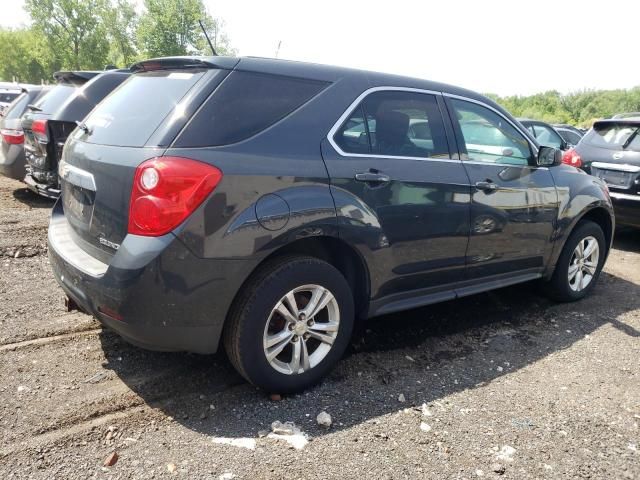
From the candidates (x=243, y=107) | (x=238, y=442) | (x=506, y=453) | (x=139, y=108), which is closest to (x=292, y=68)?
(x=243, y=107)

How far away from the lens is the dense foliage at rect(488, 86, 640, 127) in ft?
152

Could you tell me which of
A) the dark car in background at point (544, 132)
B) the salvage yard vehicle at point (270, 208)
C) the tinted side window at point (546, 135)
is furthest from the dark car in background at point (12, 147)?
the tinted side window at point (546, 135)

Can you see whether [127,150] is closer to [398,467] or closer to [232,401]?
[232,401]

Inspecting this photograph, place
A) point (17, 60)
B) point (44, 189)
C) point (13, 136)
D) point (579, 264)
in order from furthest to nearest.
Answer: point (17, 60)
point (13, 136)
point (44, 189)
point (579, 264)

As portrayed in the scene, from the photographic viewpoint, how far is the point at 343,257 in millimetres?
3219

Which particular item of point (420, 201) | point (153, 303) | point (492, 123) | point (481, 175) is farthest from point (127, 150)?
point (492, 123)

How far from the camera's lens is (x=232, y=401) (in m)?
2.96

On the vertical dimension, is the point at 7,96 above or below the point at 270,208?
below

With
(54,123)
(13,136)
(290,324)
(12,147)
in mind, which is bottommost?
(12,147)

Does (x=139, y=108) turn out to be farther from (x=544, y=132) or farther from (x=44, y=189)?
(x=544, y=132)

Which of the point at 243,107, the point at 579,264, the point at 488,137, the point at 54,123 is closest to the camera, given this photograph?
the point at 243,107

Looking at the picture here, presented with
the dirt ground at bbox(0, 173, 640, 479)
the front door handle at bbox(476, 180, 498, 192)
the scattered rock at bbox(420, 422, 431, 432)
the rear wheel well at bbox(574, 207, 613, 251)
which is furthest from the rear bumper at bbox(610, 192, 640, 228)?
the scattered rock at bbox(420, 422, 431, 432)

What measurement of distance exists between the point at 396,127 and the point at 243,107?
1.09 m

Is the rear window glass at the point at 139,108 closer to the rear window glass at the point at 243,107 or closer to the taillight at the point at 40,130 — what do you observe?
the rear window glass at the point at 243,107
